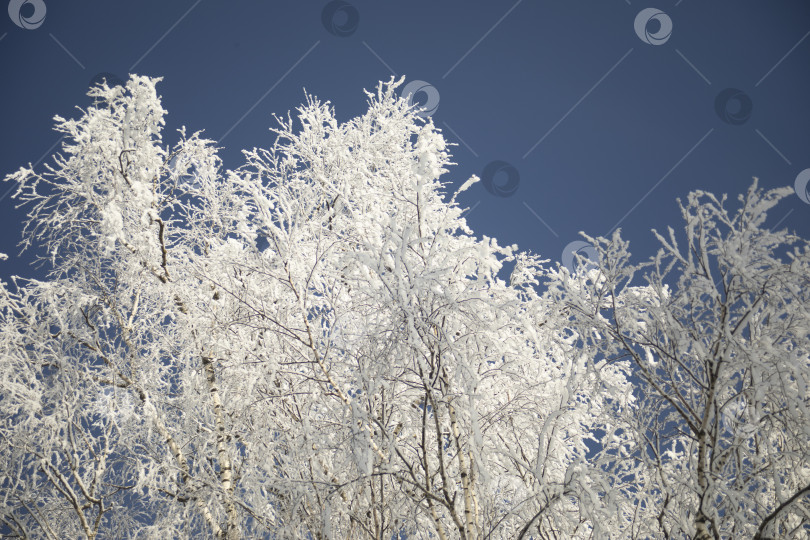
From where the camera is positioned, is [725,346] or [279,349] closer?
[725,346]

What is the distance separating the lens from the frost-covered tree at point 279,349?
323 cm

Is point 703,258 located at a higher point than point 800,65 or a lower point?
lower

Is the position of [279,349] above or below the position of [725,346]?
above

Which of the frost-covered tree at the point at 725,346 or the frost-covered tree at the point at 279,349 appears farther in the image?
the frost-covered tree at the point at 279,349

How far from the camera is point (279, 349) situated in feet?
15.0

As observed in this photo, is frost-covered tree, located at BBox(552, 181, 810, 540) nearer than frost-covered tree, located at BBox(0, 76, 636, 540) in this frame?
Yes

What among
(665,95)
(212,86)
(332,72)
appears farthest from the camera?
(332,72)

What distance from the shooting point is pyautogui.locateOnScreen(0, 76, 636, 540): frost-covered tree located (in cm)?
323

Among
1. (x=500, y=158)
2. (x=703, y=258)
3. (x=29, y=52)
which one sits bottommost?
(x=703, y=258)

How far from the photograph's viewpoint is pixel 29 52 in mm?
58281

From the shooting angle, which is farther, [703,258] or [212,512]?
[212,512]

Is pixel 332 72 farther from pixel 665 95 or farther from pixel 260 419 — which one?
pixel 260 419

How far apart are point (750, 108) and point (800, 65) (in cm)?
503

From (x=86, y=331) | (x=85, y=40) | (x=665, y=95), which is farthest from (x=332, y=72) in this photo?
(x=86, y=331)
